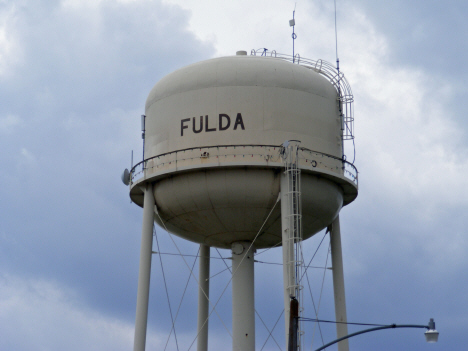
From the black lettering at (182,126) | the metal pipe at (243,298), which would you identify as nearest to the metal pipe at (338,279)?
the metal pipe at (243,298)

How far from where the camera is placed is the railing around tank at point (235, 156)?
81.3ft

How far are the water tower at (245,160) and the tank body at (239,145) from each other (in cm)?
3

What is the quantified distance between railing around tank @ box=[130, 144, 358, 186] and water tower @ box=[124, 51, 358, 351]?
29 millimetres

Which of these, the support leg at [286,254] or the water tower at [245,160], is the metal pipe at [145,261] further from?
the support leg at [286,254]

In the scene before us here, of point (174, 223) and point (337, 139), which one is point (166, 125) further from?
point (337, 139)

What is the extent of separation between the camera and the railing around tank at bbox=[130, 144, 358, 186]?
976 inches

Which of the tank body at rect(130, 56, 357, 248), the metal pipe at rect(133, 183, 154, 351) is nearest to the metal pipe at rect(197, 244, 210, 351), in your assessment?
the tank body at rect(130, 56, 357, 248)

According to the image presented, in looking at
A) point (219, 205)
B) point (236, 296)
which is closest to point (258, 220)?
point (219, 205)

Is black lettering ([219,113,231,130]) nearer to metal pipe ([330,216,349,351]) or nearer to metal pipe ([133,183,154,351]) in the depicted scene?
metal pipe ([133,183,154,351])

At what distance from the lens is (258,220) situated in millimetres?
25875

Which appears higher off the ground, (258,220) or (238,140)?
(238,140)

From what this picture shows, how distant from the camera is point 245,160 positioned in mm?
24688

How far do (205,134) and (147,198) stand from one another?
8.76ft

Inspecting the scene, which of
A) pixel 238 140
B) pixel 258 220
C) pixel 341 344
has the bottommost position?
pixel 341 344
